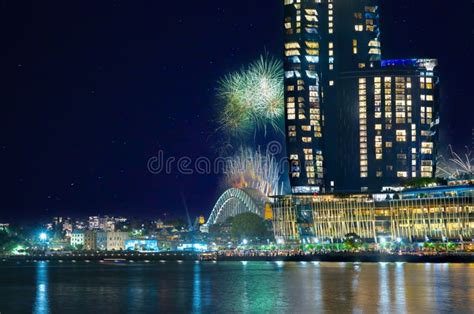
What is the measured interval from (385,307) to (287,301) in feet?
41.1

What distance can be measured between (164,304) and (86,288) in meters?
29.3

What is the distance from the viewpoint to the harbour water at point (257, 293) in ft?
302

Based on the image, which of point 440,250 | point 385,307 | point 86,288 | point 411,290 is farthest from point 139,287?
point 440,250

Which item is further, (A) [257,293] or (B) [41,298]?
(A) [257,293]

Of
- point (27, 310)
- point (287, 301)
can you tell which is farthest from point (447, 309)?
point (27, 310)

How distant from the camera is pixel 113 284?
436 ft

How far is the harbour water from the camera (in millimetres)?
92062

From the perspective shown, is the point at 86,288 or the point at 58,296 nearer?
the point at 58,296

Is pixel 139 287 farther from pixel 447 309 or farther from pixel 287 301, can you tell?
pixel 447 309

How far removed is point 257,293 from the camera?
109250mm

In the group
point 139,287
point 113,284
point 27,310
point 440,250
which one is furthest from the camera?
point 440,250

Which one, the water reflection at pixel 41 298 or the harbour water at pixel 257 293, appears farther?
the water reflection at pixel 41 298

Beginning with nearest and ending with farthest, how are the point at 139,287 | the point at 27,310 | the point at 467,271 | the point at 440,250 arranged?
the point at 27,310 → the point at 139,287 → the point at 467,271 → the point at 440,250

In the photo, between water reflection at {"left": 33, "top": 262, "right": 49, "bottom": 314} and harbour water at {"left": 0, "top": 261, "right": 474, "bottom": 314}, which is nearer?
harbour water at {"left": 0, "top": 261, "right": 474, "bottom": 314}
